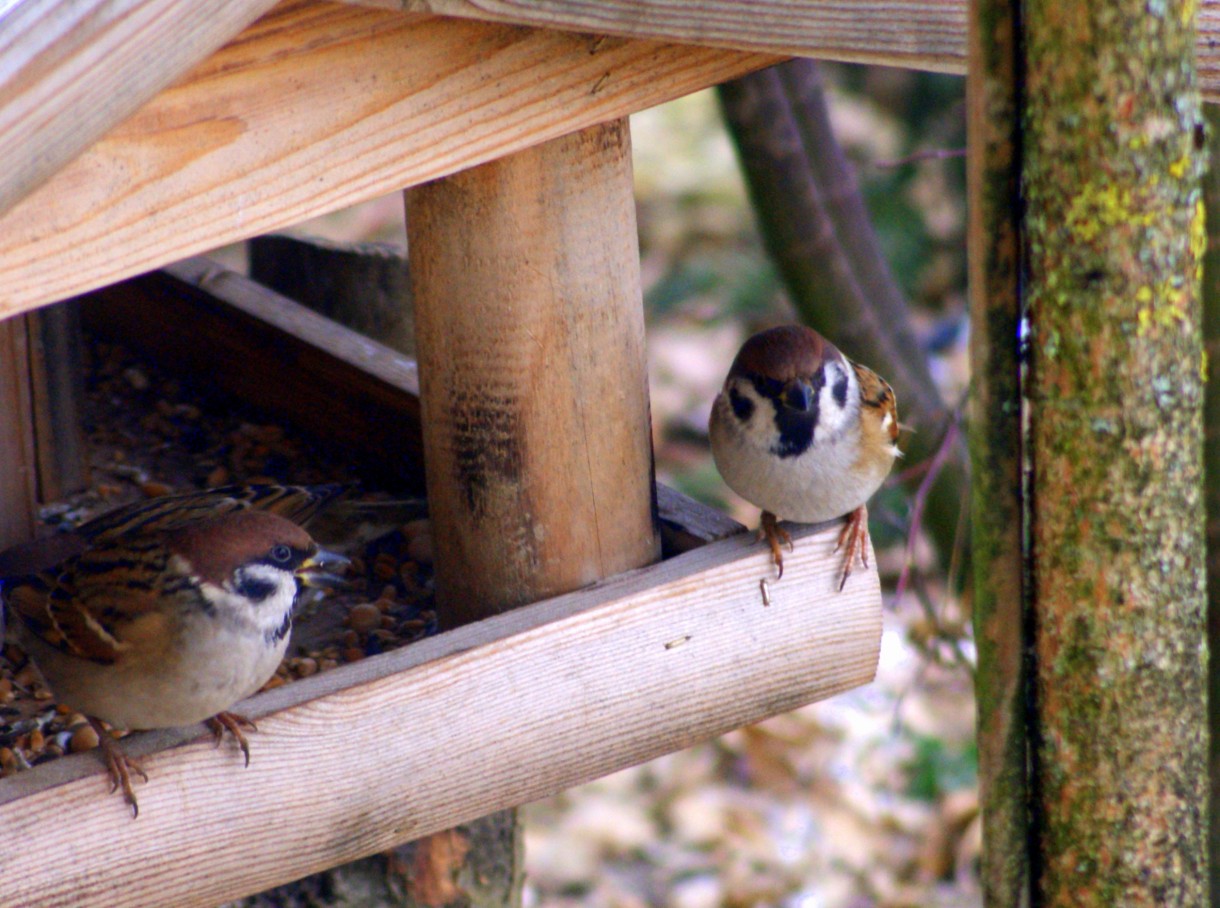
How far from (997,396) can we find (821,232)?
5.91ft

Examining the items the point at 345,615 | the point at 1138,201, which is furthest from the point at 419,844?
the point at 1138,201

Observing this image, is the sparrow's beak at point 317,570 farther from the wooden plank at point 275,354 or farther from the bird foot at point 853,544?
the bird foot at point 853,544

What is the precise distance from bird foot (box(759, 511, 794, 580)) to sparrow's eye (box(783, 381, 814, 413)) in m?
0.17

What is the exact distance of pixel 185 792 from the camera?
1706mm

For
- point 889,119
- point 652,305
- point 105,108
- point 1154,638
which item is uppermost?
point 105,108

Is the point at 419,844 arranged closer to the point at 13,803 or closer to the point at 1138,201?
the point at 13,803

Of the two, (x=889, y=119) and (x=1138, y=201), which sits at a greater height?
(x=1138, y=201)

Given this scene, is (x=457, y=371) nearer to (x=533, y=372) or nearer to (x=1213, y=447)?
(x=533, y=372)

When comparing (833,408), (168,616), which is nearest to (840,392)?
(833,408)

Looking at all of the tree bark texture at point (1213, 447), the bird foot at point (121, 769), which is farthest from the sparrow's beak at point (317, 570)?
the tree bark texture at point (1213, 447)

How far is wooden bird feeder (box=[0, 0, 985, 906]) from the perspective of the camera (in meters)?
1.40

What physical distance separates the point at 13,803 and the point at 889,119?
4878 mm

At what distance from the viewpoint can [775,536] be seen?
2.08 metres

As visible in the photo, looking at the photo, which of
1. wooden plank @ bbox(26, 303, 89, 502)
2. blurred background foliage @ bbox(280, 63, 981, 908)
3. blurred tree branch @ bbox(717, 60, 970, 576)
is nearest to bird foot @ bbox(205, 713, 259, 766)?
wooden plank @ bbox(26, 303, 89, 502)
